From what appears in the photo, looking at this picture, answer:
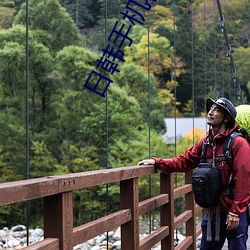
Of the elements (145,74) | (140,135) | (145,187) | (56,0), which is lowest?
(145,187)

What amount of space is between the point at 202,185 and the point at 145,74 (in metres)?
16.7

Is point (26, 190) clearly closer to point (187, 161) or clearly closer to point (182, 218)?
point (187, 161)

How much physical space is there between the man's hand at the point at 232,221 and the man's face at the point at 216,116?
292 millimetres

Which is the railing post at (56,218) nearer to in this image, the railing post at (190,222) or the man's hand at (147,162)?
the man's hand at (147,162)

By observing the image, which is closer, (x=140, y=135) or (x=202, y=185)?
(x=202, y=185)

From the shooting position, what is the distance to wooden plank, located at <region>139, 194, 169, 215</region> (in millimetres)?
2232

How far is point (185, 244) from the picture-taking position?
9.95 ft

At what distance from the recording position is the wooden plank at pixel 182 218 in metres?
2.83

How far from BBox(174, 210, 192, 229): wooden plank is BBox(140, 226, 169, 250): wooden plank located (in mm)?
253

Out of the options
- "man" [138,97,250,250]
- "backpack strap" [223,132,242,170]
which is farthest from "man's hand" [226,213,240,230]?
"backpack strap" [223,132,242,170]

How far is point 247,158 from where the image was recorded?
198 cm

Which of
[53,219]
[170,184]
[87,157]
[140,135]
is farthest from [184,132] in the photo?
[53,219]

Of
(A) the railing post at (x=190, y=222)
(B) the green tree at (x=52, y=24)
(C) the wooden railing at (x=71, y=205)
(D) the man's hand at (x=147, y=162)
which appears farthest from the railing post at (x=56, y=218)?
(B) the green tree at (x=52, y=24)

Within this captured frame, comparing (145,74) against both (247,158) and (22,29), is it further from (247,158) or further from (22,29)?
(247,158)
